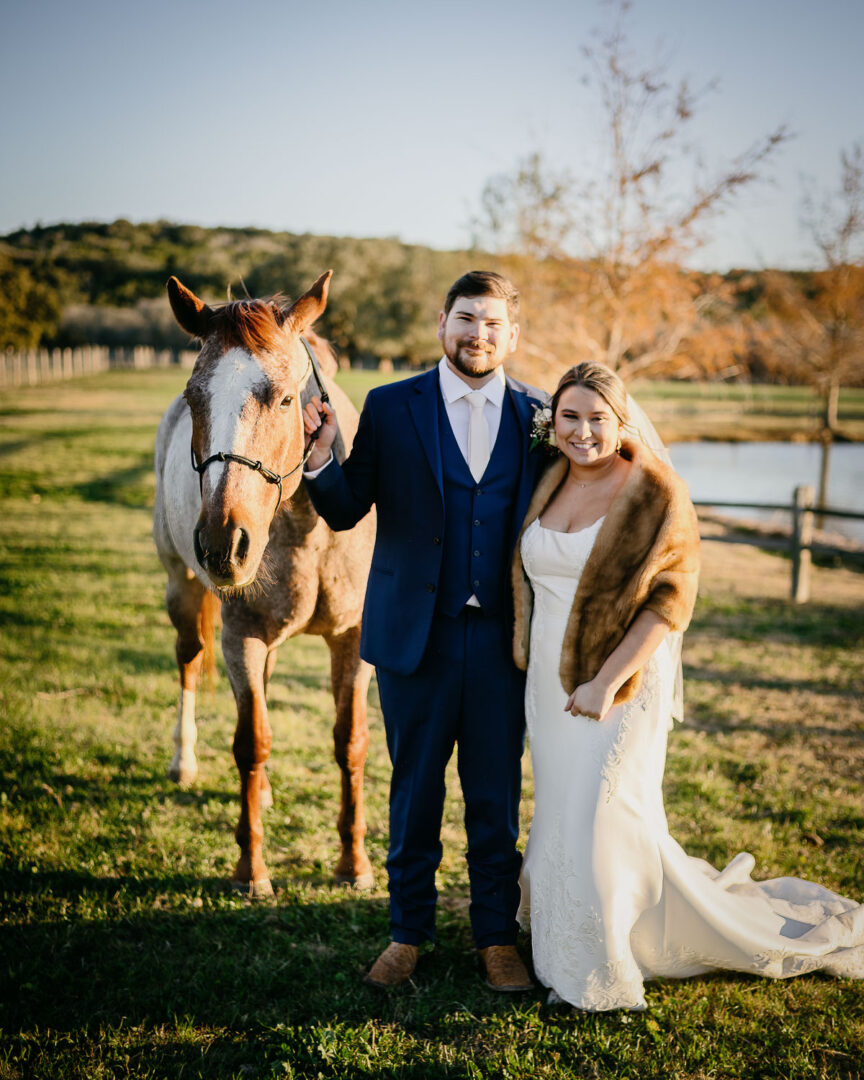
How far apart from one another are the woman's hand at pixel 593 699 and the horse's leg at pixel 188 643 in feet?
8.82

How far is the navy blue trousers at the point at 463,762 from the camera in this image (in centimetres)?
269

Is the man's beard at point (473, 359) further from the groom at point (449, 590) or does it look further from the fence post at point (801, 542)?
the fence post at point (801, 542)

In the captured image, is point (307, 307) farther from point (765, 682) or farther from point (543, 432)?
point (765, 682)

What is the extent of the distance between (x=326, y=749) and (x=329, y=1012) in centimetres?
239

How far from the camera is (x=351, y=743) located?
3463mm

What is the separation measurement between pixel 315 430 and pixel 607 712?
4.83 feet

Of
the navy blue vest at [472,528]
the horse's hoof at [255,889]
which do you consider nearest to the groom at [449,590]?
the navy blue vest at [472,528]

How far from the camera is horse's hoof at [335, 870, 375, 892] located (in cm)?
343

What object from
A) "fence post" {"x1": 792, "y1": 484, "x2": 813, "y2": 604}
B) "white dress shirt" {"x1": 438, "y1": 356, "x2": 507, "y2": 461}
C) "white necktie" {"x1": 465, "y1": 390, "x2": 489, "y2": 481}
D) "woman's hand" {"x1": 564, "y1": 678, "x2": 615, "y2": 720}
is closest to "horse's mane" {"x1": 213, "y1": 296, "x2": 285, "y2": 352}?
"white dress shirt" {"x1": 438, "y1": 356, "x2": 507, "y2": 461}

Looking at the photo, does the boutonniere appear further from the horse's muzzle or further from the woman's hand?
the horse's muzzle

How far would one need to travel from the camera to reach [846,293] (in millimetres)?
18078

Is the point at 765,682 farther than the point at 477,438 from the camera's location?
Yes

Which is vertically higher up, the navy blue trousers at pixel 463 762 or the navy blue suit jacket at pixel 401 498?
the navy blue suit jacket at pixel 401 498

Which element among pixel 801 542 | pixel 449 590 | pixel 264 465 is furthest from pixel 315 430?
pixel 801 542
